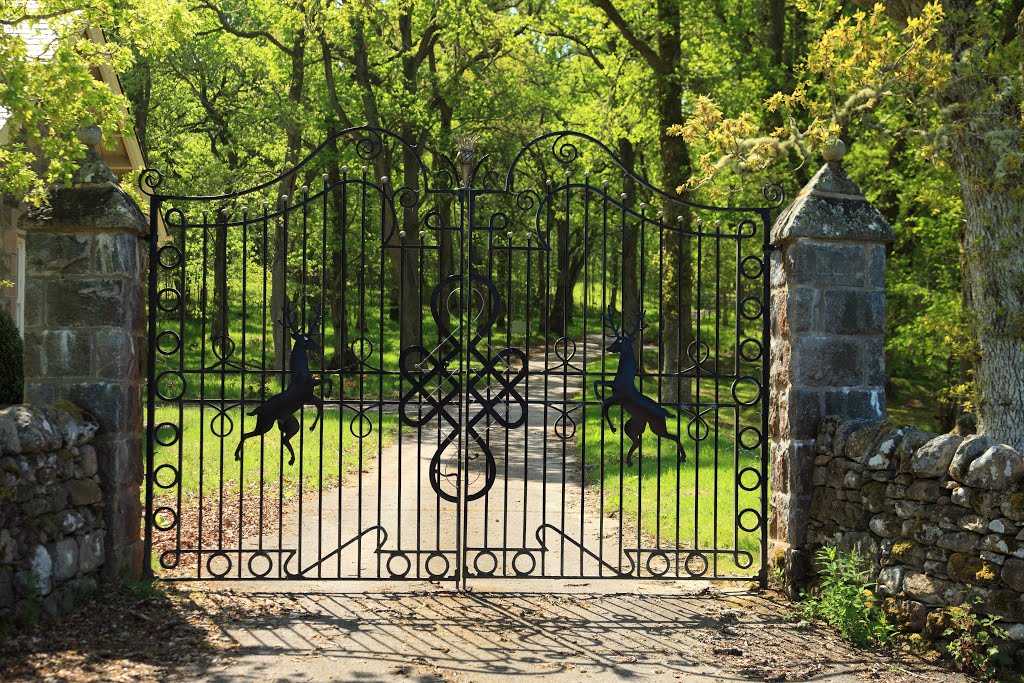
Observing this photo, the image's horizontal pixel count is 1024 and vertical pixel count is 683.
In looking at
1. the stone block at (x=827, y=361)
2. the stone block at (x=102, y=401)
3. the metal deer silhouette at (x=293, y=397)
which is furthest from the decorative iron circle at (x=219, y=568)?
the stone block at (x=827, y=361)

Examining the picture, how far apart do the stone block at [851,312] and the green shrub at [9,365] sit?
740 centimetres

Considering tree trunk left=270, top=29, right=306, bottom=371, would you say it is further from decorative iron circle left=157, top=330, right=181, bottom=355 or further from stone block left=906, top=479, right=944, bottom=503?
stone block left=906, top=479, right=944, bottom=503

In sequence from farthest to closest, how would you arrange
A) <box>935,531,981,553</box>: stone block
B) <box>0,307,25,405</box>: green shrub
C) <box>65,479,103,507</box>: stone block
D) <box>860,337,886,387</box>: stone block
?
<box>0,307,25,405</box>: green shrub → <box>860,337,886,387</box>: stone block → <box>65,479,103,507</box>: stone block → <box>935,531,981,553</box>: stone block

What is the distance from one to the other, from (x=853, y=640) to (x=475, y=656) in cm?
227

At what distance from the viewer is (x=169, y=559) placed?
755 centimetres

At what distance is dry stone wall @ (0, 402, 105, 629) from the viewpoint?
217 inches

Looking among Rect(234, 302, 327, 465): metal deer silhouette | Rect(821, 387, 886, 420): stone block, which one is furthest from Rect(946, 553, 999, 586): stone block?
Rect(234, 302, 327, 465): metal deer silhouette

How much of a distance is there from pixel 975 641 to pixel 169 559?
553cm

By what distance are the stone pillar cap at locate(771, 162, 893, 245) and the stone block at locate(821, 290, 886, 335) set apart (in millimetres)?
384

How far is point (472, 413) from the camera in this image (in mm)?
18125

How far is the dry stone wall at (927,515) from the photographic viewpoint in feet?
17.2

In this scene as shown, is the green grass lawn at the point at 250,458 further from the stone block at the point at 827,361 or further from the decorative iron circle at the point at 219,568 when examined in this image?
the stone block at the point at 827,361

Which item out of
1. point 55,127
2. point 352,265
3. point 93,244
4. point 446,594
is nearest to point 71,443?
point 93,244

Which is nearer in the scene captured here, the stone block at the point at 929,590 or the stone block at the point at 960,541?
the stone block at the point at 960,541
